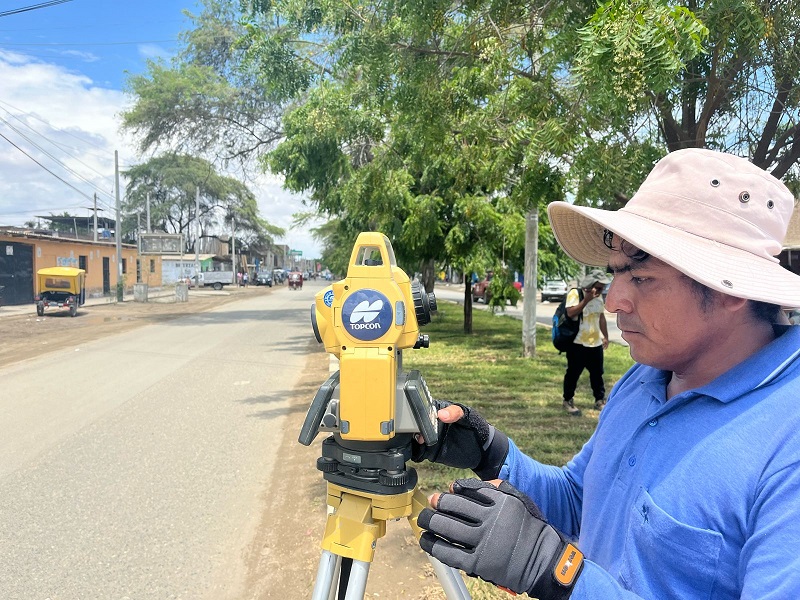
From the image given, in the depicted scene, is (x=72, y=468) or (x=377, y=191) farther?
(x=377, y=191)

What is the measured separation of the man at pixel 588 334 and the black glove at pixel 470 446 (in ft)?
14.7

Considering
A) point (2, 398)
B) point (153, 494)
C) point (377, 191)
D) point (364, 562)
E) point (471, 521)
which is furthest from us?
point (377, 191)

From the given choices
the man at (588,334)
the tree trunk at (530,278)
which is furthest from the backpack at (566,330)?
the tree trunk at (530,278)

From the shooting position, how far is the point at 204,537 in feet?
12.0

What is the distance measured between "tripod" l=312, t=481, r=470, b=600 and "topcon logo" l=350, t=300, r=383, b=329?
1.48ft

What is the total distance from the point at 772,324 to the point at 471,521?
744 millimetres

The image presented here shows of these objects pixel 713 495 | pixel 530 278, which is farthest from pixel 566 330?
pixel 713 495

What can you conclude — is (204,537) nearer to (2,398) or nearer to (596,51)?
(596,51)

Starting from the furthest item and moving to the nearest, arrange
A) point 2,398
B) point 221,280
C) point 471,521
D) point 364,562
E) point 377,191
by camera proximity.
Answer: point 221,280
point 377,191
point 2,398
point 364,562
point 471,521

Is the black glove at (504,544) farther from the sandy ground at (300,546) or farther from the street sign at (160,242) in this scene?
the street sign at (160,242)

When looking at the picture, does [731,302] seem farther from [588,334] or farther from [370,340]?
[588,334]

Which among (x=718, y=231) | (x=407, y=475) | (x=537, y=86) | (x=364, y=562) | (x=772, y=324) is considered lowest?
(x=364, y=562)

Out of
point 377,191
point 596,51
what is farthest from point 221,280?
point 596,51

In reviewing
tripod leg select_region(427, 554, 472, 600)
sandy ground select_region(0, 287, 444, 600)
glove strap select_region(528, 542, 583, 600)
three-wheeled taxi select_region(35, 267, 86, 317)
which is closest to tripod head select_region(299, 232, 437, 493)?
tripod leg select_region(427, 554, 472, 600)
